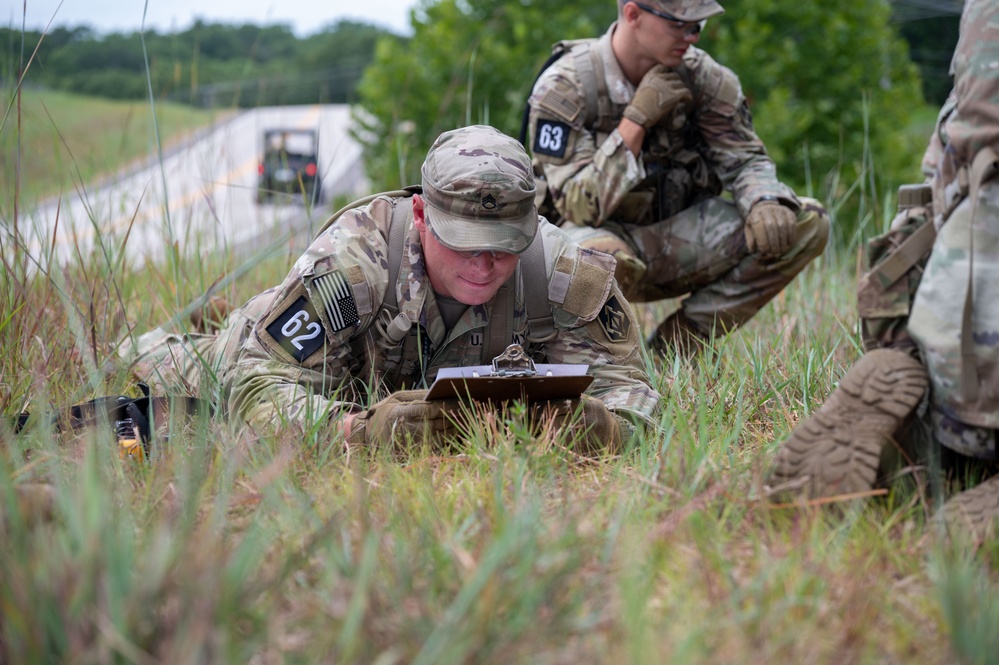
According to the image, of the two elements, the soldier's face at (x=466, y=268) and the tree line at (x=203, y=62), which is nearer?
the soldier's face at (x=466, y=268)

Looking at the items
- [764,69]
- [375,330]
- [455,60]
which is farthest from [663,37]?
[455,60]

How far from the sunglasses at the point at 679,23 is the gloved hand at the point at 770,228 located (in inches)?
27.3

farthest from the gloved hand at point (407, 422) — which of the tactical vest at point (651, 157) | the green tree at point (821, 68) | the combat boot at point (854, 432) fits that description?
the green tree at point (821, 68)

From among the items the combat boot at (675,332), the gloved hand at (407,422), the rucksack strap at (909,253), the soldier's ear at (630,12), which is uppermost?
the soldier's ear at (630,12)

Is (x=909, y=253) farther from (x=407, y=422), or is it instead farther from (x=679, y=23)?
(x=679, y=23)

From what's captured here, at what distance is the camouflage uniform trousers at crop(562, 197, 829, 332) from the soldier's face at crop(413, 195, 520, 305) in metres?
1.35

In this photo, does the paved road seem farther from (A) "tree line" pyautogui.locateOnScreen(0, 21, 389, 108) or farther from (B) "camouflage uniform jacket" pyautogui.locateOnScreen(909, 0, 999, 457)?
(B) "camouflage uniform jacket" pyautogui.locateOnScreen(909, 0, 999, 457)

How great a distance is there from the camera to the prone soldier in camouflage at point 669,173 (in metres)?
4.01

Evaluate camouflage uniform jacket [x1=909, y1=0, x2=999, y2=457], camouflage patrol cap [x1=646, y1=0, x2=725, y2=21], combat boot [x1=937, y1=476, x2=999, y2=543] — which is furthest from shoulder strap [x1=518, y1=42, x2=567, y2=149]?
combat boot [x1=937, y1=476, x2=999, y2=543]

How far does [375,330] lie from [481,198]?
0.58 metres

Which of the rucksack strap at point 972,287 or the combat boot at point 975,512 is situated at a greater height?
the rucksack strap at point 972,287

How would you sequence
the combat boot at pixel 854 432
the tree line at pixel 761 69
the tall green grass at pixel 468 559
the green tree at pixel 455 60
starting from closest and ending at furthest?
the tall green grass at pixel 468 559 < the combat boot at pixel 854 432 < the tree line at pixel 761 69 < the green tree at pixel 455 60

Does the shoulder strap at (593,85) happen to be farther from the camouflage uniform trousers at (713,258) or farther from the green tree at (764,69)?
the green tree at (764,69)

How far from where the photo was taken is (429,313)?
303 cm
